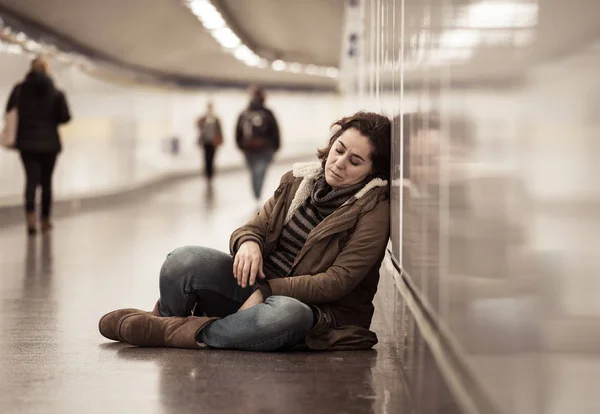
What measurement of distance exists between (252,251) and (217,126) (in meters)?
21.3

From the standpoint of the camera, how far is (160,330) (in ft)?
14.9

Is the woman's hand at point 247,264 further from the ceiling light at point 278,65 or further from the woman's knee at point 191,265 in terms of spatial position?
the ceiling light at point 278,65

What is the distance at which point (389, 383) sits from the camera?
3.81 m

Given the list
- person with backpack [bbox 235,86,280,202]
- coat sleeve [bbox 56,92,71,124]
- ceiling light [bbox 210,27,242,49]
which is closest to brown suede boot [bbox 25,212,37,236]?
coat sleeve [bbox 56,92,71,124]

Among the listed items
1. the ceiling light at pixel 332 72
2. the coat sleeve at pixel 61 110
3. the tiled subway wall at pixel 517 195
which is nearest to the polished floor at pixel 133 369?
the tiled subway wall at pixel 517 195

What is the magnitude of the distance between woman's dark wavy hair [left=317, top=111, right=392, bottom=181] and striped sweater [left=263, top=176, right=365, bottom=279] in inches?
5.0

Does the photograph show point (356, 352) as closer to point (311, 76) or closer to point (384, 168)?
point (384, 168)

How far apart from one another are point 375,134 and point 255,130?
11.7 metres

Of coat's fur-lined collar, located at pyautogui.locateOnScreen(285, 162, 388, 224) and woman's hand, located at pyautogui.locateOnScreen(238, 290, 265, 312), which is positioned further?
coat's fur-lined collar, located at pyautogui.locateOnScreen(285, 162, 388, 224)

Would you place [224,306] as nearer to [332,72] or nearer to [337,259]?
[337,259]

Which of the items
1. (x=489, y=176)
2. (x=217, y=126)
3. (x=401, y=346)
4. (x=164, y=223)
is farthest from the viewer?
(x=217, y=126)

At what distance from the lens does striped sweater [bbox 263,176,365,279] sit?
4.59 metres

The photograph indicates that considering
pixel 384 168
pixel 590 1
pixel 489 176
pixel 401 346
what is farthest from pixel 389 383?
pixel 590 1

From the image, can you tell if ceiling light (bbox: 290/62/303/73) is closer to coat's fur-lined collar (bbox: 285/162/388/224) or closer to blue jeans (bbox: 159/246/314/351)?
coat's fur-lined collar (bbox: 285/162/388/224)
